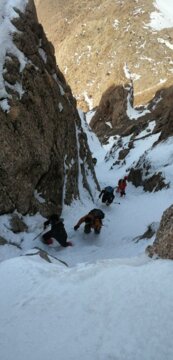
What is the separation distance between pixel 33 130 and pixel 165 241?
9514 millimetres

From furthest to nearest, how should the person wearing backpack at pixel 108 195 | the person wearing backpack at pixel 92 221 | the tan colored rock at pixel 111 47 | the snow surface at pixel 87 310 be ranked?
1. the tan colored rock at pixel 111 47
2. the person wearing backpack at pixel 108 195
3. the person wearing backpack at pixel 92 221
4. the snow surface at pixel 87 310

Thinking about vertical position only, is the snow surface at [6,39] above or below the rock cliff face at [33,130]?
above

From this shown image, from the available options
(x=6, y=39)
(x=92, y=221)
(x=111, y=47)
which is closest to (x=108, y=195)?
(x=92, y=221)

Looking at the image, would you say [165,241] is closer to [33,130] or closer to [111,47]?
[33,130]

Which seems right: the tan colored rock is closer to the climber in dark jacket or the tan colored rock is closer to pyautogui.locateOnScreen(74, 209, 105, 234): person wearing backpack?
pyautogui.locateOnScreen(74, 209, 105, 234): person wearing backpack

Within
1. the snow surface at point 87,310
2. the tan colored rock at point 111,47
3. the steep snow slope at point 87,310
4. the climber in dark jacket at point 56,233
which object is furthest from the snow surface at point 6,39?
the tan colored rock at point 111,47

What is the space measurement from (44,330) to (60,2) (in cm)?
16647

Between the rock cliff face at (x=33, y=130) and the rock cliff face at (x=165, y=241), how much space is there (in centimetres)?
641

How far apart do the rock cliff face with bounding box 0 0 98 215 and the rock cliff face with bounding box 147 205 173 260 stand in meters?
6.41

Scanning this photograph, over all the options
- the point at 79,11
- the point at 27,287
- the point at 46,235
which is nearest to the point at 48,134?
the point at 46,235

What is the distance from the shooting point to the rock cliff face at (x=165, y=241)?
23.9 feet

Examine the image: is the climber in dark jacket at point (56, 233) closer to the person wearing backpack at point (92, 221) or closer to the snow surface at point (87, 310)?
the person wearing backpack at point (92, 221)

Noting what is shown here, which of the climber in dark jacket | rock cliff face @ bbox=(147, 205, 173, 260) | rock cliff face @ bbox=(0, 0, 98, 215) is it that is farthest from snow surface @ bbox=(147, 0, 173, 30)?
rock cliff face @ bbox=(147, 205, 173, 260)

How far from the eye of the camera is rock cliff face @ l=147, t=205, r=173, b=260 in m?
7.27
